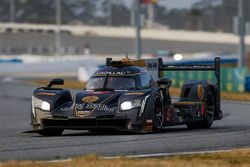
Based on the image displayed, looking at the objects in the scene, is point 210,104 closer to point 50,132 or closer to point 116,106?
point 116,106

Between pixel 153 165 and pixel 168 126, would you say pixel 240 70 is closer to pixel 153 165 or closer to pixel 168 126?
pixel 168 126

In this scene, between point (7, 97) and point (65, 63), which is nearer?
point (7, 97)

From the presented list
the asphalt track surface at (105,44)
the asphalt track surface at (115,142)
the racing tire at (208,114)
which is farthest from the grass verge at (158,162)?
the asphalt track surface at (105,44)

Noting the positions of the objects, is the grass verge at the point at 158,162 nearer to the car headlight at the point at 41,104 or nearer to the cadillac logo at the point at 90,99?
the cadillac logo at the point at 90,99

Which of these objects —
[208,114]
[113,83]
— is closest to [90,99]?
[113,83]

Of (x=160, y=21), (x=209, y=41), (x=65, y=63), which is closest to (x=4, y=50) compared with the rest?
(x=209, y=41)

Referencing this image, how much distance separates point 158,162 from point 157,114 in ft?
17.1

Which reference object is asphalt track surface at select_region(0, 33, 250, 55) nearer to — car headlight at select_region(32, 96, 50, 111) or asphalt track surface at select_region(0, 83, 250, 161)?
asphalt track surface at select_region(0, 83, 250, 161)

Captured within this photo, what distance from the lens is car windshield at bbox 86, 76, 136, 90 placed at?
16.6m

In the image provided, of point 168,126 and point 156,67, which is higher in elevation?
point 156,67

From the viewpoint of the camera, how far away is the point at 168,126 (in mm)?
17938

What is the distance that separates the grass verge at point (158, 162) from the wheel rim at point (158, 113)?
4.11 metres

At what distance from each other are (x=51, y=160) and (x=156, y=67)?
7527 mm

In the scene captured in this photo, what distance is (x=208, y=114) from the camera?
18.3m
